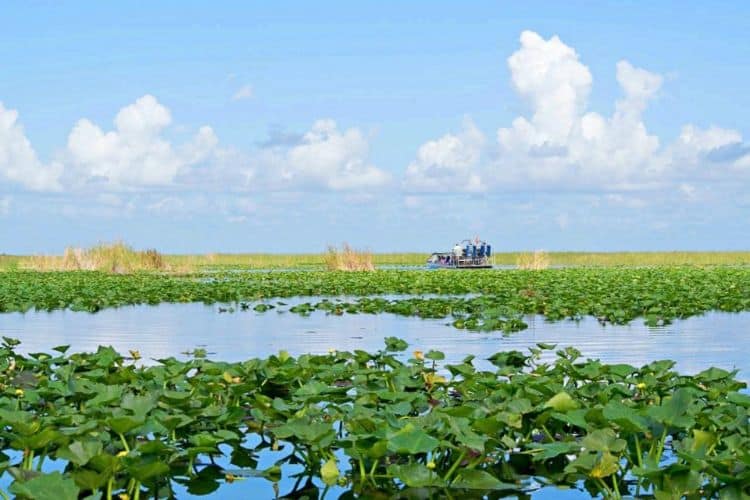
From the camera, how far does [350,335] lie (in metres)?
14.6

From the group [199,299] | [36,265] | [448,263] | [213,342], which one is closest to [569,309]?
[213,342]

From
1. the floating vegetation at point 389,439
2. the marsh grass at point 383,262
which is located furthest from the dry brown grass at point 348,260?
the floating vegetation at point 389,439

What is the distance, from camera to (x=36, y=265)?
40.9 m

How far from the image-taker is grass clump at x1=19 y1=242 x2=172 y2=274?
3703cm

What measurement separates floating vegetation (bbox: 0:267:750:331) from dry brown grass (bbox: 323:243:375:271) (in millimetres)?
5227

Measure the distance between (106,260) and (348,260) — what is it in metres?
9.37

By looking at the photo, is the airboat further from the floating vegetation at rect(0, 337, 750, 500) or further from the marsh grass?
the floating vegetation at rect(0, 337, 750, 500)

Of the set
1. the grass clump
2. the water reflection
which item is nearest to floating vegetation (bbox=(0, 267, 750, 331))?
the water reflection

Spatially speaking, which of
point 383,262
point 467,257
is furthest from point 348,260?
point 383,262

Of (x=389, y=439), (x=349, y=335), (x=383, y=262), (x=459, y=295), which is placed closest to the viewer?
(x=389, y=439)

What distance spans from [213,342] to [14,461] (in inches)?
302

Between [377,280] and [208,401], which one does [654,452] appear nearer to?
[208,401]

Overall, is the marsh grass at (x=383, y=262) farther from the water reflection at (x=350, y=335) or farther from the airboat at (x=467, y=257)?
the water reflection at (x=350, y=335)

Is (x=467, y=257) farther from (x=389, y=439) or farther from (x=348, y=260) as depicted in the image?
(x=389, y=439)
